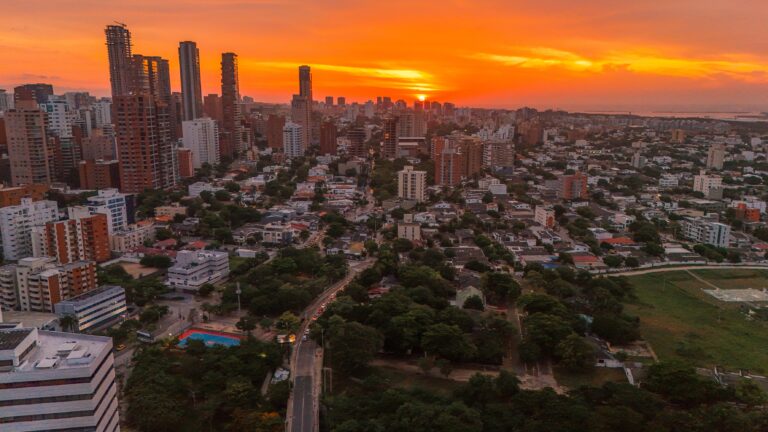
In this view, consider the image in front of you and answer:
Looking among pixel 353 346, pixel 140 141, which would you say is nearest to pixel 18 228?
pixel 140 141

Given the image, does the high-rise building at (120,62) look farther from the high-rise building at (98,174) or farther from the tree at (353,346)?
the tree at (353,346)

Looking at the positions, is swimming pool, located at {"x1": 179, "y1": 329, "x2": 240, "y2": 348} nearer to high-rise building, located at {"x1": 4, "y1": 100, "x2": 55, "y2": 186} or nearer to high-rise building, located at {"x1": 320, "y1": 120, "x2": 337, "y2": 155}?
high-rise building, located at {"x1": 4, "y1": 100, "x2": 55, "y2": 186}

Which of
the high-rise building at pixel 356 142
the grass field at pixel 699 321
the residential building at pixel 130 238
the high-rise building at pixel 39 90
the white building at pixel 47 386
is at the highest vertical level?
the high-rise building at pixel 39 90

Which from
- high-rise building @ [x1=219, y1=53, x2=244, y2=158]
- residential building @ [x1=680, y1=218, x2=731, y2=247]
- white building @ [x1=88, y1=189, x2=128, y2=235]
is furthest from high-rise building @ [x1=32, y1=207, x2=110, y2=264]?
high-rise building @ [x1=219, y1=53, x2=244, y2=158]

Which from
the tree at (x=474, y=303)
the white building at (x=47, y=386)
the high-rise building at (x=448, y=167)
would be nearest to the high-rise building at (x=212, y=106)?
the high-rise building at (x=448, y=167)

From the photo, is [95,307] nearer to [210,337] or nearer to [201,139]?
[210,337]
